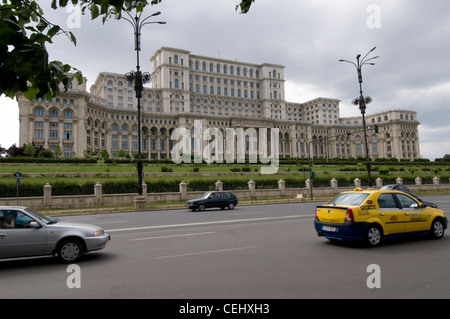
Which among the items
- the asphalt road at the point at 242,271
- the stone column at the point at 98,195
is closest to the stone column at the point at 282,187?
the stone column at the point at 98,195

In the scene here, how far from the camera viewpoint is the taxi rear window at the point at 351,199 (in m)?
8.65

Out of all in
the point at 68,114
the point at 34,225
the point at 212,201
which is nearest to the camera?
the point at 34,225

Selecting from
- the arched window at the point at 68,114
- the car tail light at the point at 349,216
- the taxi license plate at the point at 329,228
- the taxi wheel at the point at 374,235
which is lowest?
→ the taxi wheel at the point at 374,235

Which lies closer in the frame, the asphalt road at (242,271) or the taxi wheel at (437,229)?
the asphalt road at (242,271)

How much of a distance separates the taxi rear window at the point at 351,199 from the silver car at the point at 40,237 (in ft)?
21.8

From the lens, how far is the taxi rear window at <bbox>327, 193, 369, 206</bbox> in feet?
28.4

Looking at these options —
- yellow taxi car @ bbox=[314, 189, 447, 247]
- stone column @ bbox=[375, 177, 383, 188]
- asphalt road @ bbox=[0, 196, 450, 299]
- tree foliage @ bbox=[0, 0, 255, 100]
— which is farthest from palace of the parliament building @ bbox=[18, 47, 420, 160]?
tree foliage @ bbox=[0, 0, 255, 100]

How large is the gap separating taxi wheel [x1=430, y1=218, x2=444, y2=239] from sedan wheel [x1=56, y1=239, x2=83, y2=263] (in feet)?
32.9

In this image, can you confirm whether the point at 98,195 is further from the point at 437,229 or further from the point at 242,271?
the point at 437,229

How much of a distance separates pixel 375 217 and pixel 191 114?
346 feet

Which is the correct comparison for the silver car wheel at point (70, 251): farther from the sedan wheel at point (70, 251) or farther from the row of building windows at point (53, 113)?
the row of building windows at point (53, 113)

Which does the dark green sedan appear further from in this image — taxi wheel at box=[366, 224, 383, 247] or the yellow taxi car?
taxi wheel at box=[366, 224, 383, 247]

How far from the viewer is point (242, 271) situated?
20.6 ft

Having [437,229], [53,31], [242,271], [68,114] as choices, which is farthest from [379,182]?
[68,114]
